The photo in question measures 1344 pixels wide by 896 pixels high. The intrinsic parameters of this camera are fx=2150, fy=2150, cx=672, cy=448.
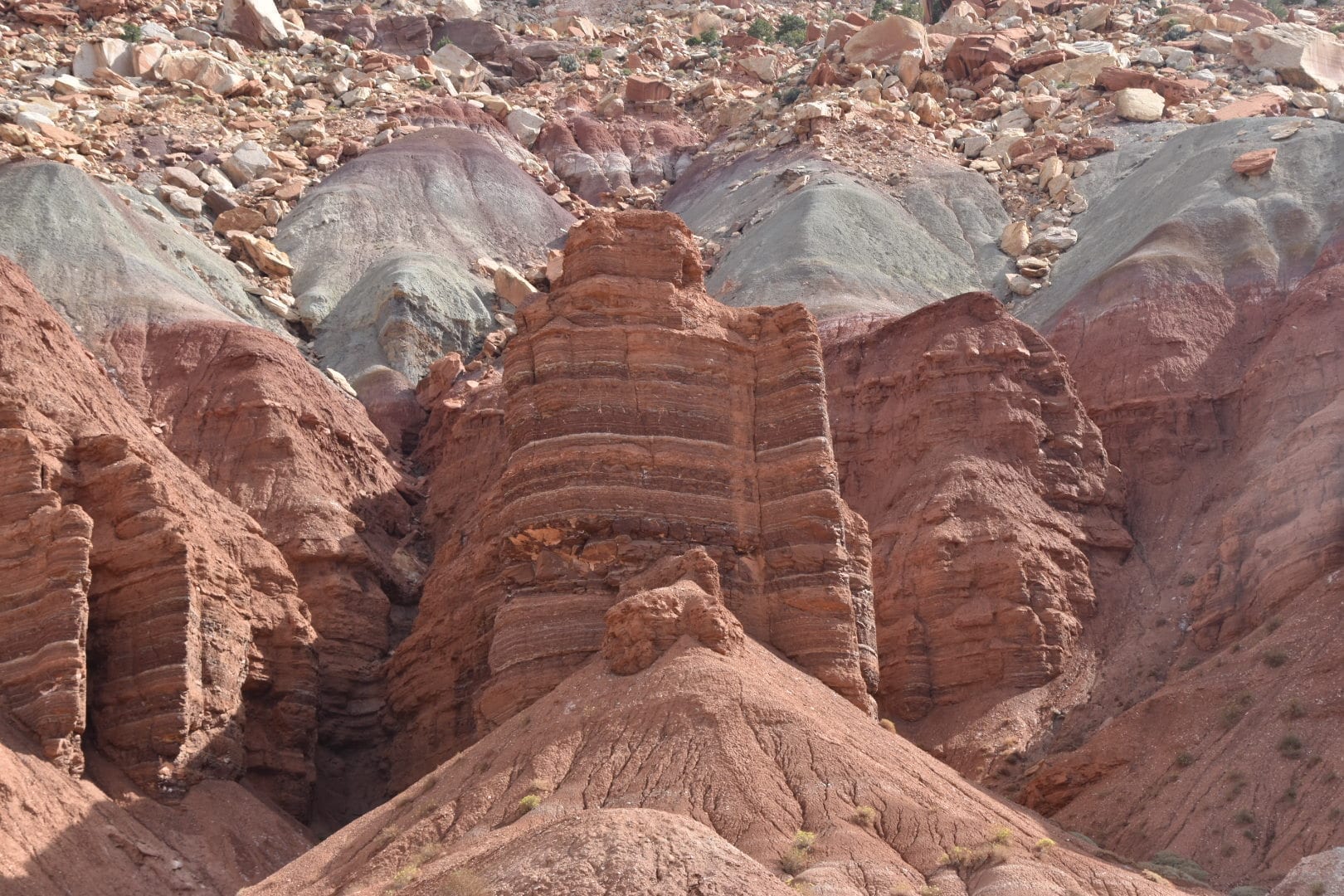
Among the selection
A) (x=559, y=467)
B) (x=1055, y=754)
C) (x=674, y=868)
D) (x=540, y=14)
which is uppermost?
(x=674, y=868)

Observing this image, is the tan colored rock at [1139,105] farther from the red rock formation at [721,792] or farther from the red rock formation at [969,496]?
the red rock formation at [721,792]

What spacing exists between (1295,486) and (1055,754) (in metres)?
9.80

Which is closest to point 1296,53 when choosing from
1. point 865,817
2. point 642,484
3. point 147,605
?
point 642,484

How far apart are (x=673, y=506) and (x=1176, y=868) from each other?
12.4 m

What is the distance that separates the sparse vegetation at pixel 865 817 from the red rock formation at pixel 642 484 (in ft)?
25.9

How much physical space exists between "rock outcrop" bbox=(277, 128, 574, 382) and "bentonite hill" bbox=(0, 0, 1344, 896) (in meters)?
0.28

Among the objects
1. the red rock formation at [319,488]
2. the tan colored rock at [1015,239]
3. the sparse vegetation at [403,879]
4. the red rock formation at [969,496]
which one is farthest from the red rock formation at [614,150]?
the sparse vegetation at [403,879]

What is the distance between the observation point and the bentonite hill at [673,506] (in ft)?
123

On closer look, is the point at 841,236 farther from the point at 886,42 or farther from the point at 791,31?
the point at 791,31

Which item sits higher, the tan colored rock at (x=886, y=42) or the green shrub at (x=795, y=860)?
the green shrub at (x=795, y=860)

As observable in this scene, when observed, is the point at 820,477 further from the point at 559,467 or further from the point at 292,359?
the point at 292,359

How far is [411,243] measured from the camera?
82188 mm

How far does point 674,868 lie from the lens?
2603cm

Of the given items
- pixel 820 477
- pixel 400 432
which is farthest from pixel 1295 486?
pixel 400 432
